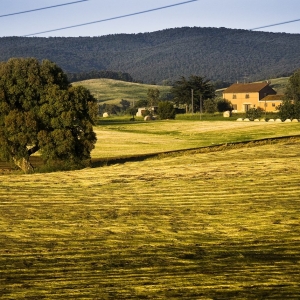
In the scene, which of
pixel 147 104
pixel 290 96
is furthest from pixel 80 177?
pixel 147 104

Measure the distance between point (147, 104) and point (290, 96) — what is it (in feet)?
117

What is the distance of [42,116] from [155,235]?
74.3 feet

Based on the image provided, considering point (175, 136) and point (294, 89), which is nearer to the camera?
point (175, 136)

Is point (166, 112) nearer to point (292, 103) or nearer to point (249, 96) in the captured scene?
point (292, 103)

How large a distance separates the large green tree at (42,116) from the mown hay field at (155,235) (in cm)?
877

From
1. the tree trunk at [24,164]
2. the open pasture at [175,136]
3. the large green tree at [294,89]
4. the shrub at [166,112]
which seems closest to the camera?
the tree trunk at [24,164]

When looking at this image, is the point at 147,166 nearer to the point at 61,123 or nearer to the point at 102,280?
the point at 61,123

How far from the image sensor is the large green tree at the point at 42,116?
3778 cm

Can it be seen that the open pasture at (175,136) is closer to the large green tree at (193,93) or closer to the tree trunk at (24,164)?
the tree trunk at (24,164)

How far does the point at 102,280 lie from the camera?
12820 millimetres

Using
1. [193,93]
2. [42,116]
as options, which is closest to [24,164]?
[42,116]

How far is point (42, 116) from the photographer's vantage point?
38469mm

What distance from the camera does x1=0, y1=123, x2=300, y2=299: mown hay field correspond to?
40.7 feet

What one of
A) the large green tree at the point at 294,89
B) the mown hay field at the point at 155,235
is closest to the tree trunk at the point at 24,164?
the mown hay field at the point at 155,235
